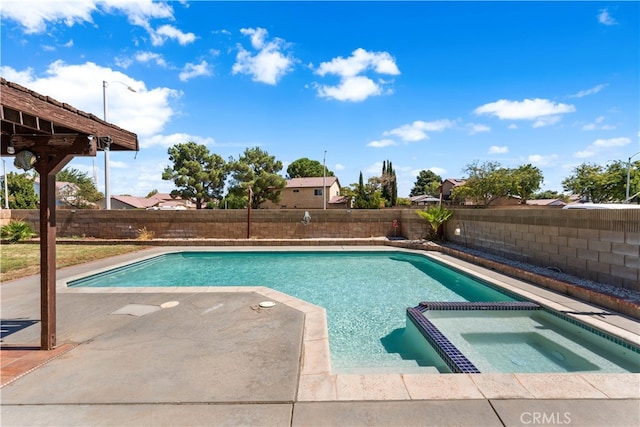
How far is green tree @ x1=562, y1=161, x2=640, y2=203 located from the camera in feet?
89.7

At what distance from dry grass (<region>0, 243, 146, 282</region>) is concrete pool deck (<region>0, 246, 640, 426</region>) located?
5511mm

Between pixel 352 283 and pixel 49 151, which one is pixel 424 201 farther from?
pixel 49 151

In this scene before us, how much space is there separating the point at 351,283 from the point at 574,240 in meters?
6.15

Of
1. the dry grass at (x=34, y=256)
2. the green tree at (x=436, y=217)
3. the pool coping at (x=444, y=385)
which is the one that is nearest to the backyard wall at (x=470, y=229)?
the green tree at (x=436, y=217)

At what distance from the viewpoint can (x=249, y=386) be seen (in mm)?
3176

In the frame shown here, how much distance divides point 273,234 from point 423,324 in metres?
12.9

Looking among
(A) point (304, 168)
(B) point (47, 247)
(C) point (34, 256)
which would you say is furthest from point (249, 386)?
(A) point (304, 168)

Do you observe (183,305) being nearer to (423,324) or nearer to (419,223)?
(423,324)

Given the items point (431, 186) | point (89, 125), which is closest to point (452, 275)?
point (89, 125)

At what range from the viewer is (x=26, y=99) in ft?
10.2

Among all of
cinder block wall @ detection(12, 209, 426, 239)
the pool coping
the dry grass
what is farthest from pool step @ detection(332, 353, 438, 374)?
cinder block wall @ detection(12, 209, 426, 239)

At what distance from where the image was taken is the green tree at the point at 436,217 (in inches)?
602

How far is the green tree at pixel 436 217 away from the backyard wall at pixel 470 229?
1.23 ft

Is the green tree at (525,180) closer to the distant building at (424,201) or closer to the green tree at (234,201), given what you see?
the distant building at (424,201)
